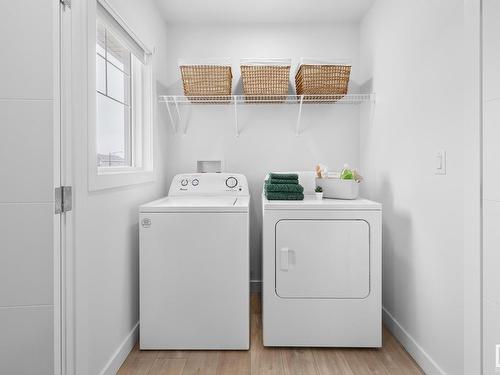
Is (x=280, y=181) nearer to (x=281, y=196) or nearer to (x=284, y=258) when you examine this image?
(x=281, y=196)


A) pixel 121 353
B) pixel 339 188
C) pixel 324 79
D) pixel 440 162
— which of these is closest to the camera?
pixel 440 162

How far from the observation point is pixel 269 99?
264cm

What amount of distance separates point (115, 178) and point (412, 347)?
190 centimetres

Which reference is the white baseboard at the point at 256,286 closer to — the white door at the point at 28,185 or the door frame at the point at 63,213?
the door frame at the point at 63,213

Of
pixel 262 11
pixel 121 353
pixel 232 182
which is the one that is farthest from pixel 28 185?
pixel 262 11

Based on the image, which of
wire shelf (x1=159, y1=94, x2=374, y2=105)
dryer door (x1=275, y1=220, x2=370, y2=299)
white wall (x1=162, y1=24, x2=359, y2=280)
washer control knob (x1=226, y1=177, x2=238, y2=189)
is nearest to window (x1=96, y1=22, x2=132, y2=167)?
wire shelf (x1=159, y1=94, x2=374, y2=105)

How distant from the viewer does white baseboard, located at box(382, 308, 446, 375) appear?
1706 mm

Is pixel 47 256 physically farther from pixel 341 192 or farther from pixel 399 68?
pixel 399 68

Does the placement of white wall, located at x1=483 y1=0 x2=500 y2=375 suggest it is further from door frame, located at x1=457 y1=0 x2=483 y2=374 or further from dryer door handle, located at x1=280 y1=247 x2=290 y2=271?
dryer door handle, located at x1=280 y1=247 x2=290 y2=271

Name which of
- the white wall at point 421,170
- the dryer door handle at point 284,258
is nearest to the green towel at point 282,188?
the dryer door handle at point 284,258

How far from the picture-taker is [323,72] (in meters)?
2.44

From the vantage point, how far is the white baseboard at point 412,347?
1.71 m

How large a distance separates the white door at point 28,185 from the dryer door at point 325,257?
1193mm

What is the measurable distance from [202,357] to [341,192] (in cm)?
133
